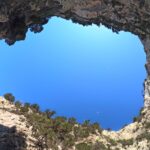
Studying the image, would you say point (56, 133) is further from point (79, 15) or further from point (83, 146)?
point (79, 15)

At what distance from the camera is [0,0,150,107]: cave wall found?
3113cm

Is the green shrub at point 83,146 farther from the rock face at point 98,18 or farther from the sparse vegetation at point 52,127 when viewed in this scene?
the rock face at point 98,18

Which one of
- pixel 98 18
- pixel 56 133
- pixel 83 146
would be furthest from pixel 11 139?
pixel 98 18

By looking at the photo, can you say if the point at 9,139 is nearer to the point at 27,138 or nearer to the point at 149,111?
the point at 27,138

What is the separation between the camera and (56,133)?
123 ft

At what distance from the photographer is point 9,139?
33.4 m

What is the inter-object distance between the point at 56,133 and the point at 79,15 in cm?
1071

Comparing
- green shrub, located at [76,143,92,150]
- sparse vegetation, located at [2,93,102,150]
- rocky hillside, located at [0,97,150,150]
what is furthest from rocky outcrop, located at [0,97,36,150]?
green shrub, located at [76,143,92,150]

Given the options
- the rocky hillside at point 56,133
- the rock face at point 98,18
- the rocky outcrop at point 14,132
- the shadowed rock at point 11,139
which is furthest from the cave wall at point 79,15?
the shadowed rock at point 11,139

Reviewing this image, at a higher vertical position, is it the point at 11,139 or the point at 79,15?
the point at 79,15

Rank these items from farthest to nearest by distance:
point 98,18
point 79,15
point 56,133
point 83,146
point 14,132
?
1. point 98,18
2. point 79,15
3. point 56,133
4. point 83,146
5. point 14,132

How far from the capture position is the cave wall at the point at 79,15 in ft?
102

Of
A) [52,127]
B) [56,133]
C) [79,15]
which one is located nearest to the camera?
[56,133]

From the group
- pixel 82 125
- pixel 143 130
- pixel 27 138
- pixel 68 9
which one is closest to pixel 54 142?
pixel 27 138
